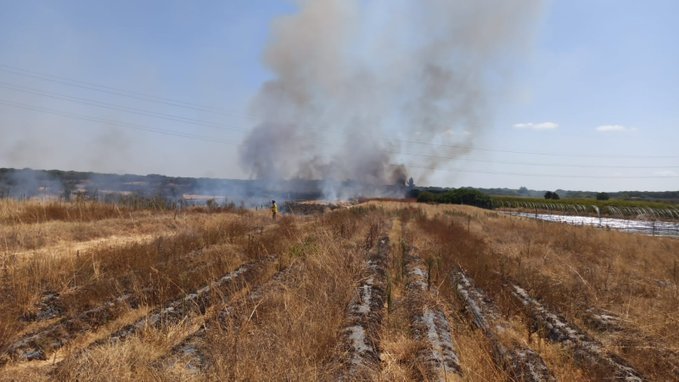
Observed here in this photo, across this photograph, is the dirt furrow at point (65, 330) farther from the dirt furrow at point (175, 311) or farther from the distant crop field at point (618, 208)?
the distant crop field at point (618, 208)

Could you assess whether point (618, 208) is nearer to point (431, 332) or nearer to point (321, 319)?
point (431, 332)

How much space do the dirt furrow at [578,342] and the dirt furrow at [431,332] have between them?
4.89 feet

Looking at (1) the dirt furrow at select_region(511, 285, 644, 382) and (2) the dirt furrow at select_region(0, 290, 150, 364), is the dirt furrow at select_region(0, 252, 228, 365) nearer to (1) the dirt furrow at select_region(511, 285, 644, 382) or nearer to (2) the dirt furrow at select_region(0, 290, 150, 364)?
(2) the dirt furrow at select_region(0, 290, 150, 364)

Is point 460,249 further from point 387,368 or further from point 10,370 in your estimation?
point 10,370

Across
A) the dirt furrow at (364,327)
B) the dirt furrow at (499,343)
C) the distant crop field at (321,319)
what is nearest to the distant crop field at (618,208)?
the distant crop field at (321,319)

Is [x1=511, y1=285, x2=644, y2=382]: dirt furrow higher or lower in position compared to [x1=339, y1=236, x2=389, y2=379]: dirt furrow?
lower

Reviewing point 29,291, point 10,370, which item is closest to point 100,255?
point 29,291

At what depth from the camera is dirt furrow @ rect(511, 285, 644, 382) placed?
428 cm

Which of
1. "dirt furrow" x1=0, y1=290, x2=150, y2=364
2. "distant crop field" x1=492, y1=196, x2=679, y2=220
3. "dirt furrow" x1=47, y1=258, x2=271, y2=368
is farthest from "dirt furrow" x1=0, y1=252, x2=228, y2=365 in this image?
"distant crop field" x1=492, y1=196, x2=679, y2=220

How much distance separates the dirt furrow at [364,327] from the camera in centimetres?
386

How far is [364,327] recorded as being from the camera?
4.95 m

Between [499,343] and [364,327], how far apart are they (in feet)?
5.16

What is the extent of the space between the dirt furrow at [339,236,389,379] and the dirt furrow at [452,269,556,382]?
1315 mm

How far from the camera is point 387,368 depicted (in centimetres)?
399
